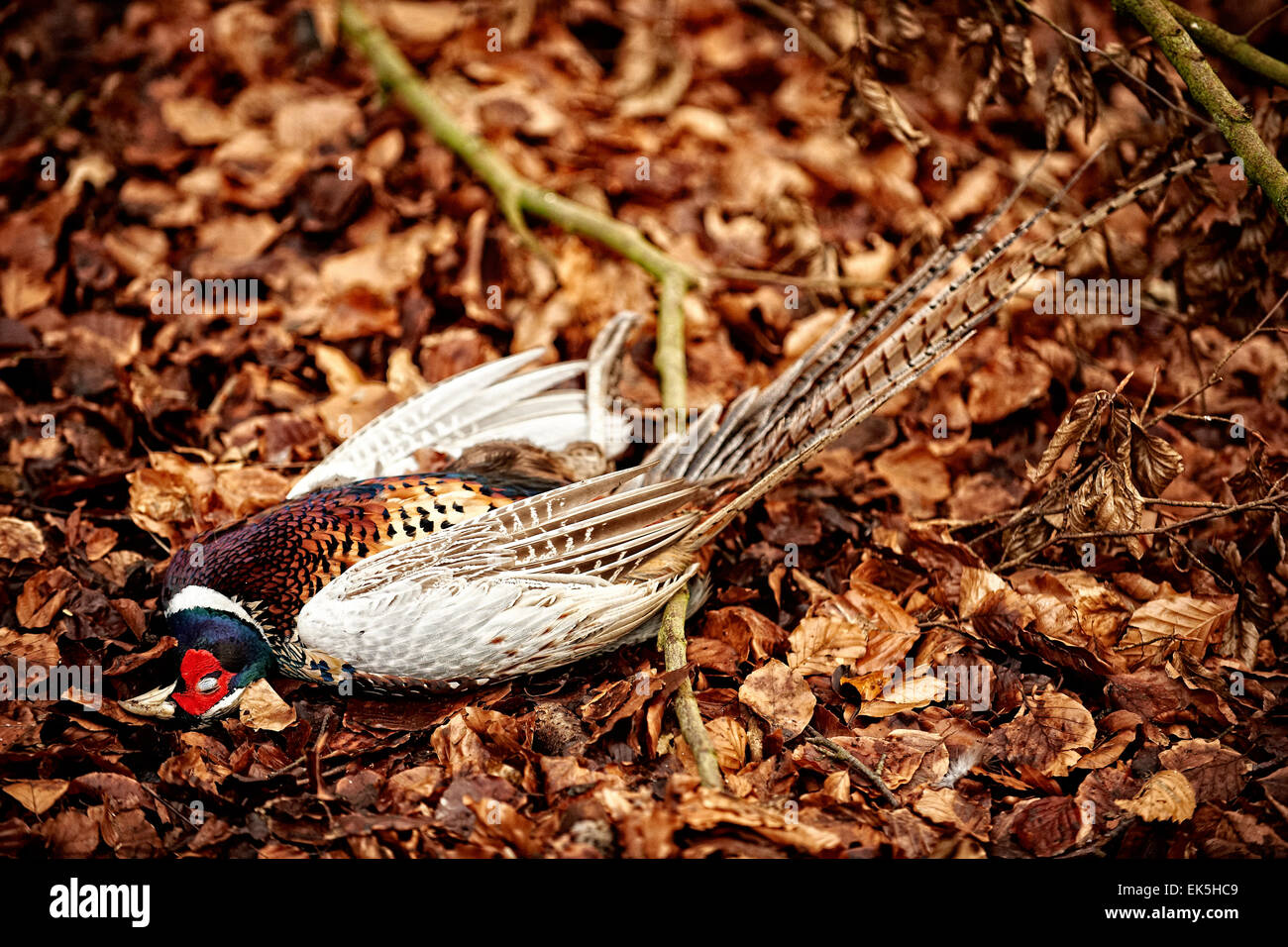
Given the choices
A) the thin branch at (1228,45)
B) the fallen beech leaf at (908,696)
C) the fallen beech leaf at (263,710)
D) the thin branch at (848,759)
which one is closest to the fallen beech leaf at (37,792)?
the fallen beech leaf at (263,710)

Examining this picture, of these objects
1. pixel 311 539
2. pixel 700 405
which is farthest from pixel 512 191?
pixel 311 539

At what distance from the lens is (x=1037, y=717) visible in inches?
126

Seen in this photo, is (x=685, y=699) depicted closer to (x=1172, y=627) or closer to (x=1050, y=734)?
(x=1050, y=734)

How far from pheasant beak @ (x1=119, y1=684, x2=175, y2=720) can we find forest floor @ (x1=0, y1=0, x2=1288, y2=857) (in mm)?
83

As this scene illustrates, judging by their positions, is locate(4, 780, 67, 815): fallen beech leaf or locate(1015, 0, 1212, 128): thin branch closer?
locate(4, 780, 67, 815): fallen beech leaf

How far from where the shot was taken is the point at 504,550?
313cm

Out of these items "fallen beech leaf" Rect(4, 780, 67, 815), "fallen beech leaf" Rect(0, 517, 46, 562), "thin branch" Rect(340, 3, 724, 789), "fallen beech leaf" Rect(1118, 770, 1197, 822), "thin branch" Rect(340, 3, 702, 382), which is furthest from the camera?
"thin branch" Rect(340, 3, 702, 382)

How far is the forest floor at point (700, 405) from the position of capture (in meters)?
3.00

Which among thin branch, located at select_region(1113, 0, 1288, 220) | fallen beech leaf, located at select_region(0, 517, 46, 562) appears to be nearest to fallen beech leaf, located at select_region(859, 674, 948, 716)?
thin branch, located at select_region(1113, 0, 1288, 220)

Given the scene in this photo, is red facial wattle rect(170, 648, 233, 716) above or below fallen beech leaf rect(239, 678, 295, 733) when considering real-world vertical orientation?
above

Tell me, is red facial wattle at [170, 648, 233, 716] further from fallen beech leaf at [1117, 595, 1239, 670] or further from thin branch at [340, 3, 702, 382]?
fallen beech leaf at [1117, 595, 1239, 670]

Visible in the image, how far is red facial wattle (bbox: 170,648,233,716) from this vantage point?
124 inches

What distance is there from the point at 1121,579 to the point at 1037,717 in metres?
0.77

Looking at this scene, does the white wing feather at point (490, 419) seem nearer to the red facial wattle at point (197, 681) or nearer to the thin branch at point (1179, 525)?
the red facial wattle at point (197, 681)
